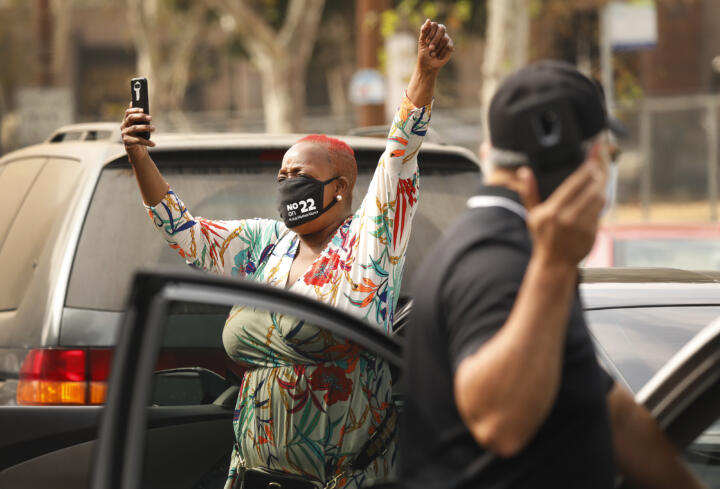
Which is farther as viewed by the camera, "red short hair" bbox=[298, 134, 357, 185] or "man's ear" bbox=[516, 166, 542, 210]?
"red short hair" bbox=[298, 134, 357, 185]

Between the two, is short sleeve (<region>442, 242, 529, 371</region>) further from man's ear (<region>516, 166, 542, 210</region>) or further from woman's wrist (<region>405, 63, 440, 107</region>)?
woman's wrist (<region>405, 63, 440, 107</region>)

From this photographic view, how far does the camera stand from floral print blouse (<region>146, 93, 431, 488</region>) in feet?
8.85

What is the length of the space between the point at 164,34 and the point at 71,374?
39.9 metres

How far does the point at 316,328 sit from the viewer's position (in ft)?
7.97

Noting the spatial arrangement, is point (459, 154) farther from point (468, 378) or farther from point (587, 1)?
point (587, 1)

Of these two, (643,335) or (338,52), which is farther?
(338,52)

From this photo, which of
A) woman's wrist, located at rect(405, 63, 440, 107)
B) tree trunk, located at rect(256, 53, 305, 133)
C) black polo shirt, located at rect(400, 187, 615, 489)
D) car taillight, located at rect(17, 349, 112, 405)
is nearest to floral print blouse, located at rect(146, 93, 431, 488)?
woman's wrist, located at rect(405, 63, 440, 107)

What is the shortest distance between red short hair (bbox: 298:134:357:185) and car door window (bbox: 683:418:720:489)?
1512 mm

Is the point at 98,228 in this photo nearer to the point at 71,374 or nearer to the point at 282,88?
the point at 71,374

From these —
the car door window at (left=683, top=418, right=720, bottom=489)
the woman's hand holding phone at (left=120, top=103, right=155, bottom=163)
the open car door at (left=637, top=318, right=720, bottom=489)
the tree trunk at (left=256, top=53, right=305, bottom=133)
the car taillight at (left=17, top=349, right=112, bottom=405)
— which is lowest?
the car taillight at (left=17, top=349, right=112, bottom=405)

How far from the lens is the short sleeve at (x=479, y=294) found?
179 cm

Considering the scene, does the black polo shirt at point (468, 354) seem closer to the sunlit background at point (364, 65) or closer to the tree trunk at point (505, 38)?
the sunlit background at point (364, 65)

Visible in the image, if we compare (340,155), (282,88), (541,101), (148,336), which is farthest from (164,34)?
(541,101)

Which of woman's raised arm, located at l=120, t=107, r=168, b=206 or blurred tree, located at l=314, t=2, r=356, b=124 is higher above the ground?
blurred tree, located at l=314, t=2, r=356, b=124
